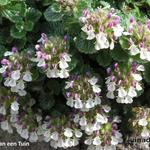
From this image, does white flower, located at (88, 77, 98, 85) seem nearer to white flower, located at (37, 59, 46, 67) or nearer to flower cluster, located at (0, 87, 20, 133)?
white flower, located at (37, 59, 46, 67)

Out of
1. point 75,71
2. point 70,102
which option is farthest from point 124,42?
point 70,102

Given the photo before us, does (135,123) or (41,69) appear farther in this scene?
(135,123)

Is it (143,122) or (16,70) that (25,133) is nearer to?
(16,70)

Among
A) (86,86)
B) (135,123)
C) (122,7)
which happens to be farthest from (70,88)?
(122,7)

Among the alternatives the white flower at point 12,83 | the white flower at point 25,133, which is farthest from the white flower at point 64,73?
the white flower at point 25,133

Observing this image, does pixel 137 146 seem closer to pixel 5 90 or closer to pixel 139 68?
pixel 139 68

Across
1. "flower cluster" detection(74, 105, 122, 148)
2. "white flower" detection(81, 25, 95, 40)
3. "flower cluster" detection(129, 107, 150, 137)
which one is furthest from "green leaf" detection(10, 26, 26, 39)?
"flower cluster" detection(129, 107, 150, 137)
